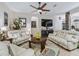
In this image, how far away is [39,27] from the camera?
8.46 feet

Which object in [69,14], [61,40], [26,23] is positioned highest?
[69,14]

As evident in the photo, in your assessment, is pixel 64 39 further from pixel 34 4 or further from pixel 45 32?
pixel 34 4

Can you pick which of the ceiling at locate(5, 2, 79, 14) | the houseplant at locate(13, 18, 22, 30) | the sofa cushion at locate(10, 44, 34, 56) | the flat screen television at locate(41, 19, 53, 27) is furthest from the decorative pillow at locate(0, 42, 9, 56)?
the flat screen television at locate(41, 19, 53, 27)

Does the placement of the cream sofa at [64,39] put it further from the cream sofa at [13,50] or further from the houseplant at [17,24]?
the houseplant at [17,24]

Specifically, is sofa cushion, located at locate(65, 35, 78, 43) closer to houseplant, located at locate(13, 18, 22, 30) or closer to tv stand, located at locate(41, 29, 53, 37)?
tv stand, located at locate(41, 29, 53, 37)

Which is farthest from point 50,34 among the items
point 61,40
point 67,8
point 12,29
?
point 12,29

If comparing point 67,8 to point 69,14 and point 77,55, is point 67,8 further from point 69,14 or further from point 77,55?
point 77,55

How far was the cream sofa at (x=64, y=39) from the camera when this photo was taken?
8.16ft

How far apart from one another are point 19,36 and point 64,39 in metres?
1.07

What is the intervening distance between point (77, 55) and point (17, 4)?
182 centimetres

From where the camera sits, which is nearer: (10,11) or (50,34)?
(10,11)

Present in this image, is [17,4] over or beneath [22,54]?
over

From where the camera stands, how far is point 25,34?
259 centimetres

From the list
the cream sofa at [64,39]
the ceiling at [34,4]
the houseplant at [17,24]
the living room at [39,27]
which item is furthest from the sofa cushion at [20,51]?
the ceiling at [34,4]
